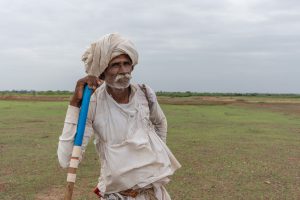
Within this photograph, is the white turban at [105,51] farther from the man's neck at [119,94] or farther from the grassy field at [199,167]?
the grassy field at [199,167]

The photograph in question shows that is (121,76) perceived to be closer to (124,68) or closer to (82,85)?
(124,68)

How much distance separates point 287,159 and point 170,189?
4.53 metres

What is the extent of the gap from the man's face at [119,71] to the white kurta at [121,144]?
0.37ft

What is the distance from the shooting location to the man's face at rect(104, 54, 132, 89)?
9.00 feet

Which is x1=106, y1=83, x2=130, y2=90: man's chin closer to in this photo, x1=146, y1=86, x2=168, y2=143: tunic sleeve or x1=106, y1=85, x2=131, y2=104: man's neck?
x1=106, y1=85, x2=131, y2=104: man's neck

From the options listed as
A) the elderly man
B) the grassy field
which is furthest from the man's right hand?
the grassy field

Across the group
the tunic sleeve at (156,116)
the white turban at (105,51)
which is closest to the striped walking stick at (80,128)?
the white turban at (105,51)

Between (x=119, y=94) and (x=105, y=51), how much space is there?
0.35 metres

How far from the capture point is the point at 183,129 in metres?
17.7

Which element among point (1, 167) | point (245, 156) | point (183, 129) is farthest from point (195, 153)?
point (183, 129)

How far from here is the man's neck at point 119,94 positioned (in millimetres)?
2874

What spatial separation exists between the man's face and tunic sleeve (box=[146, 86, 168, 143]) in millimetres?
297

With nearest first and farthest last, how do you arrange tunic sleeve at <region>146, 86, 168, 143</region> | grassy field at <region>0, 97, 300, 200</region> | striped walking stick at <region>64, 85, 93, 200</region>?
striped walking stick at <region>64, 85, 93, 200</region> < tunic sleeve at <region>146, 86, 168, 143</region> < grassy field at <region>0, 97, 300, 200</region>

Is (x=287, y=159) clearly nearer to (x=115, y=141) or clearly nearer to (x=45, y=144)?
(x=45, y=144)
